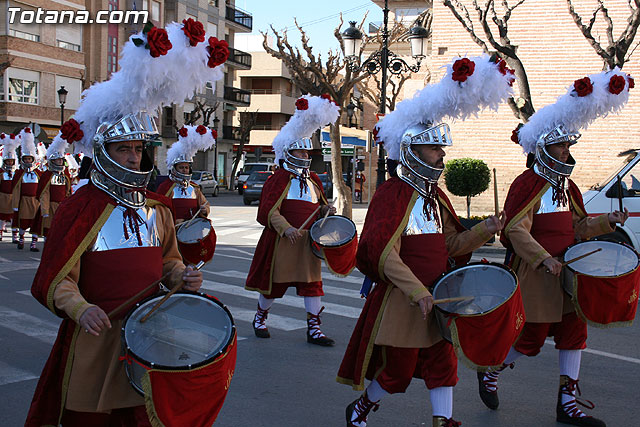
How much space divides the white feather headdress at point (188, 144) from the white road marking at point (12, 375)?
4470 millimetres

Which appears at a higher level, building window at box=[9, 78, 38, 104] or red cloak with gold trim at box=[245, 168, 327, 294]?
building window at box=[9, 78, 38, 104]

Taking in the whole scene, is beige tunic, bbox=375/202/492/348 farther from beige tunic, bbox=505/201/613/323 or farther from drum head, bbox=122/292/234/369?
drum head, bbox=122/292/234/369

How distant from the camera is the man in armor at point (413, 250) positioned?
3986mm

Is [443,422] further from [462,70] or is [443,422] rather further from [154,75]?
[154,75]

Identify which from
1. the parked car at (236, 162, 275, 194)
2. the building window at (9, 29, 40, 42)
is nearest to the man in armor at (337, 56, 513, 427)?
the parked car at (236, 162, 275, 194)

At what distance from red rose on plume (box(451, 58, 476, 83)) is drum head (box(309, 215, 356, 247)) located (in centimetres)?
275

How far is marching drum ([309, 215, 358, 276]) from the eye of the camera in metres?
6.57

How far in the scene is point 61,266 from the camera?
10.8ft

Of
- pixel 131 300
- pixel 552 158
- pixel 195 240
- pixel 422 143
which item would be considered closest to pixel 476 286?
pixel 422 143

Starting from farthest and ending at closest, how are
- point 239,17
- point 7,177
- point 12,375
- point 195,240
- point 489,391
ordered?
1. point 239,17
2. point 7,177
3. point 195,240
4. point 12,375
5. point 489,391

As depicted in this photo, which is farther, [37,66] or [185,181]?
[37,66]

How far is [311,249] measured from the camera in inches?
275

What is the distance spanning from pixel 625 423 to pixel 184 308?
3.31 m

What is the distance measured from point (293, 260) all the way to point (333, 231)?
52 cm
